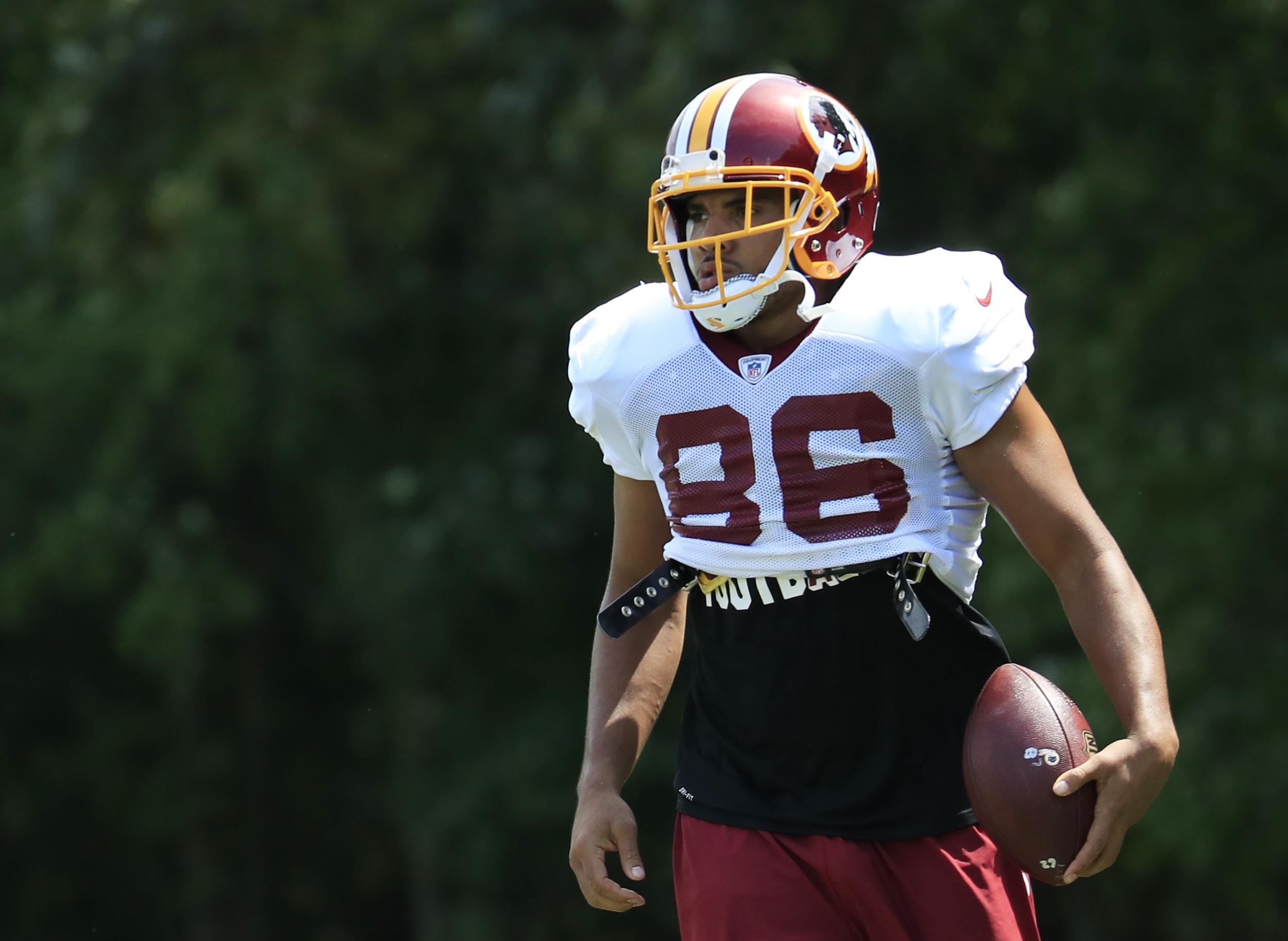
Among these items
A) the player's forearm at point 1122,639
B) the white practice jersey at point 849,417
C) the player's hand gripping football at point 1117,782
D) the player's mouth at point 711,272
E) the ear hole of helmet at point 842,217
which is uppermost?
the ear hole of helmet at point 842,217

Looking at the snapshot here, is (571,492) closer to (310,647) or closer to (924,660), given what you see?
(310,647)

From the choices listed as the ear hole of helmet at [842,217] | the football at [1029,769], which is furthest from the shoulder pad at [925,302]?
the football at [1029,769]

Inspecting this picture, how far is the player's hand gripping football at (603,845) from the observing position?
2.81 m

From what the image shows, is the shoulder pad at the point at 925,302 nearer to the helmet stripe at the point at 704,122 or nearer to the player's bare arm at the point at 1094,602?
the player's bare arm at the point at 1094,602

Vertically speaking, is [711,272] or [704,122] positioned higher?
[704,122]

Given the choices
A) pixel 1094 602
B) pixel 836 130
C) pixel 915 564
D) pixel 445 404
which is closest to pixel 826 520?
pixel 915 564

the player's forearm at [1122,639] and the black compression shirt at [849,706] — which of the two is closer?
the player's forearm at [1122,639]

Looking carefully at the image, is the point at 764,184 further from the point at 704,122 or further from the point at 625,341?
the point at 625,341

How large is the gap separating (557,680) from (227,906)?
4.86 meters

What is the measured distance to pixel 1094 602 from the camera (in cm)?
256

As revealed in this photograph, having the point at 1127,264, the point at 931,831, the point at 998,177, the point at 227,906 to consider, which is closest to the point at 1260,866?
the point at 1127,264

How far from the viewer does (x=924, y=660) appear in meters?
2.73

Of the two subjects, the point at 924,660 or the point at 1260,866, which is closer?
the point at 924,660

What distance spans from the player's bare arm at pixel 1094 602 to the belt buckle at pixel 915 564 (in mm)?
125
